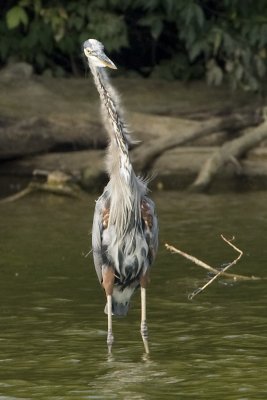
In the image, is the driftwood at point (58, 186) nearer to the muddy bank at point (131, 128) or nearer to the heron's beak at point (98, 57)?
the muddy bank at point (131, 128)

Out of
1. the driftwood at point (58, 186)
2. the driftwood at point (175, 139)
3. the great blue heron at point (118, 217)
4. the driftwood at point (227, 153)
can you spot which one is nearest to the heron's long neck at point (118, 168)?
the great blue heron at point (118, 217)

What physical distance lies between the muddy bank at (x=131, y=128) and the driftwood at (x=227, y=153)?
0.13m

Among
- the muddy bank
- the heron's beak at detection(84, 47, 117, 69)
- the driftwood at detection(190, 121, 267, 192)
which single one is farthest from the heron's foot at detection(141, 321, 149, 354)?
the muddy bank

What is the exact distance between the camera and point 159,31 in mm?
14367

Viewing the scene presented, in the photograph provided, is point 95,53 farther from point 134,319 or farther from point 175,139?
point 175,139

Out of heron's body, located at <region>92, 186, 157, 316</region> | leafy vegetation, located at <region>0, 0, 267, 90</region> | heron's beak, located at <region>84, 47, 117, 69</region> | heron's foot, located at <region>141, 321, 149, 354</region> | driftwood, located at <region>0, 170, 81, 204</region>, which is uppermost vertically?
heron's beak, located at <region>84, 47, 117, 69</region>

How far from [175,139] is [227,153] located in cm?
62

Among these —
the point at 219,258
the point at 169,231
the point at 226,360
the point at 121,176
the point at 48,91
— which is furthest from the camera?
the point at 48,91

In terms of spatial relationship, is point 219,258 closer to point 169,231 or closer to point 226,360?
point 169,231

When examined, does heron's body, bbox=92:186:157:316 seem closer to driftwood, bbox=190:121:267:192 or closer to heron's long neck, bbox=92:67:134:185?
heron's long neck, bbox=92:67:134:185

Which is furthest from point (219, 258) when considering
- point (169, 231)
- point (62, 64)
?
point (62, 64)

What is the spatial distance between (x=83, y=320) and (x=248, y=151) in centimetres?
646

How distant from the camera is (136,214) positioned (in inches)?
290

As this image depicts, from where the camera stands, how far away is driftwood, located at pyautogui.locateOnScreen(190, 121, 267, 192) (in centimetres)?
1345
